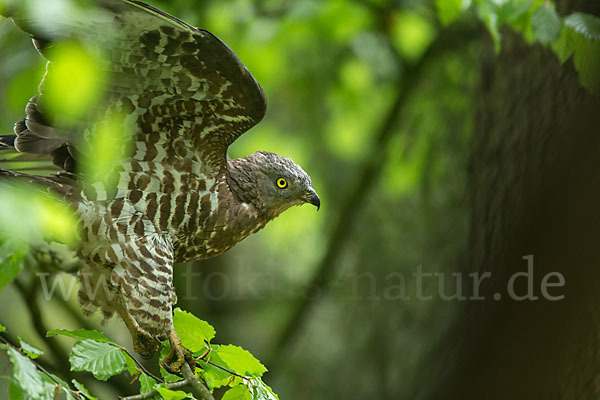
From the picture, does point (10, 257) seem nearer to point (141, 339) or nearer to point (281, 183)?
point (141, 339)

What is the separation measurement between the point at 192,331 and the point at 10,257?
94 cm

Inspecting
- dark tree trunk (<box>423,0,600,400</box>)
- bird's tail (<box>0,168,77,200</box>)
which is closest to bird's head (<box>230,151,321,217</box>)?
bird's tail (<box>0,168,77,200</box>)

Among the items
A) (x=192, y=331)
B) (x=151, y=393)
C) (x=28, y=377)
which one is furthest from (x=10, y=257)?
(x=192, y=331)

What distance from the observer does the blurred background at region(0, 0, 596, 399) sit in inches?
251

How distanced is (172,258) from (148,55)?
93 cm

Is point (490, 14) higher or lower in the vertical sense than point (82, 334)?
higher

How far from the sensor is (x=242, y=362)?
2.57 metres

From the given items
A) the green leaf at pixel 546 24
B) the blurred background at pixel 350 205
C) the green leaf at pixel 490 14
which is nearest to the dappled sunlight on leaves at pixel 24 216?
the green leaf at pixel 546 24

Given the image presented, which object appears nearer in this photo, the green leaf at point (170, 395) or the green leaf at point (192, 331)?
the green leaf at point (170, 395)

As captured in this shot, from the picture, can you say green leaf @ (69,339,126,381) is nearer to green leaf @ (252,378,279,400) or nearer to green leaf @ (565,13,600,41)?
green leaf @ (252,378,279,400)

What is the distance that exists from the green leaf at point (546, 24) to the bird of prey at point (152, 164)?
60.6 inches

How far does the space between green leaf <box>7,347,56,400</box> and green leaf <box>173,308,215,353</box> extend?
731 mm

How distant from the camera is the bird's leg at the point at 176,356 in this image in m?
2.79

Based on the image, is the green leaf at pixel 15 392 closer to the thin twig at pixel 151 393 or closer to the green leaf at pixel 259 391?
the thin twig at pixel 151 393
